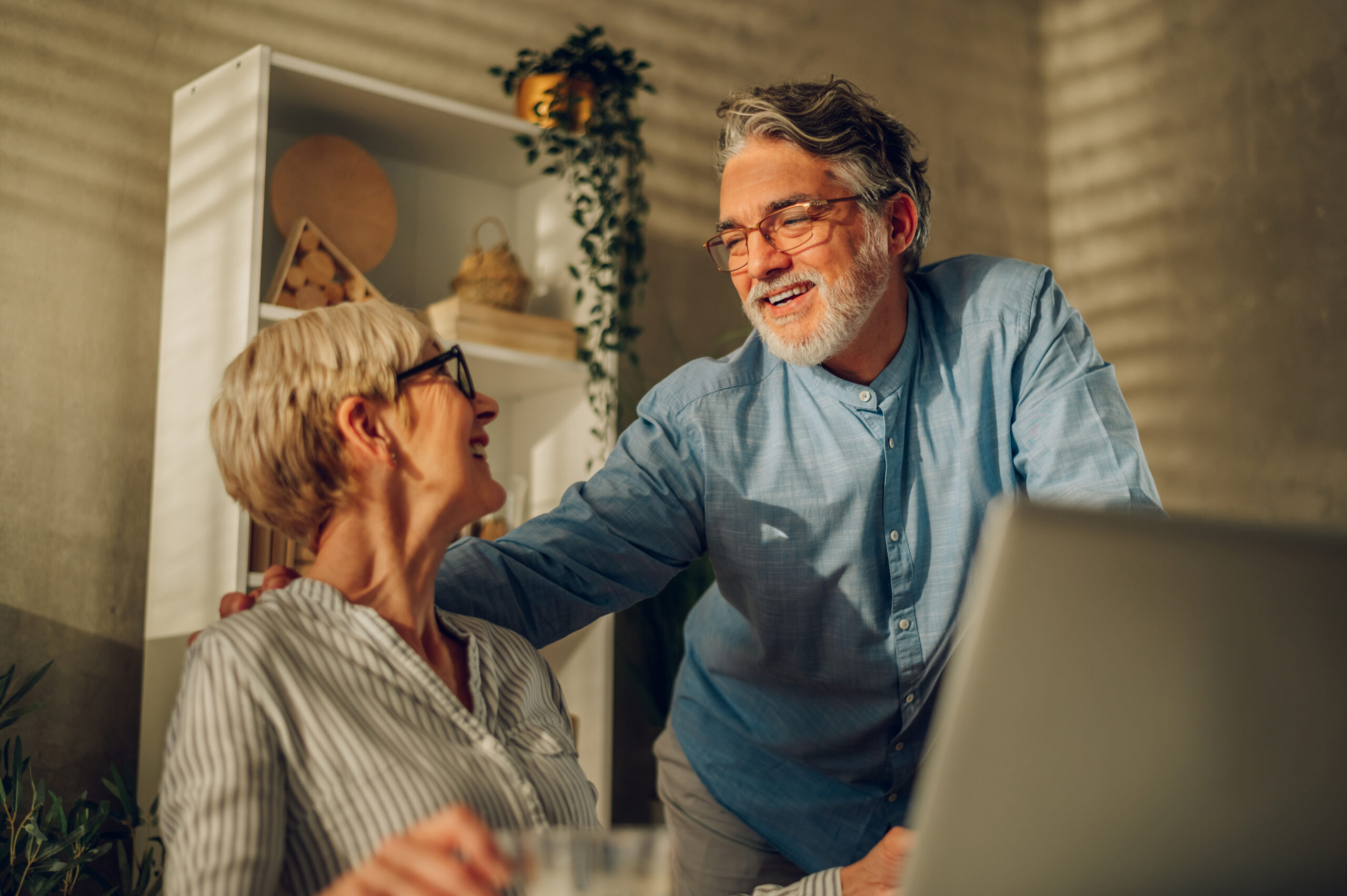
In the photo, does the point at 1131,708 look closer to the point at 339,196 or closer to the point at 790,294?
the point at 790,294

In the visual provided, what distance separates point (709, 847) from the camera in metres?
1.82

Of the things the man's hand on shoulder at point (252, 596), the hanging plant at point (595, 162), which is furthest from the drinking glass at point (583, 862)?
the hanging plant at point (595, 162)

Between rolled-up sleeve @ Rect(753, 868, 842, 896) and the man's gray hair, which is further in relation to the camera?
the man's gray hair

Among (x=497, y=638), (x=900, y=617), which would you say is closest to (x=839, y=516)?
(x=900, y=617)

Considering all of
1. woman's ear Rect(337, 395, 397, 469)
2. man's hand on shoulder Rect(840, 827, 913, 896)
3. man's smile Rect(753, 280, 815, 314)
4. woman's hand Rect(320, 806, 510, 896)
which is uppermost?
man's smile Rect(753, 280, 815, 314)

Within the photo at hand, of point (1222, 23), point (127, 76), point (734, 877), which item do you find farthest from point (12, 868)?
point (1222, 23)

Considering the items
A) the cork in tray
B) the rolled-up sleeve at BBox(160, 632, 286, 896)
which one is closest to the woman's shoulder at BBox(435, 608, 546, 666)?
the rolled-up sleeve at BBox(160, 632, 286, 896)

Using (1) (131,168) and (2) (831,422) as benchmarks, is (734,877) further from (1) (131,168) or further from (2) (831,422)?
(1) (131,168)

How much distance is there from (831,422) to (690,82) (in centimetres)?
222

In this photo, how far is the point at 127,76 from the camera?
8.26ft

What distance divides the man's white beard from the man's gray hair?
0.29ft

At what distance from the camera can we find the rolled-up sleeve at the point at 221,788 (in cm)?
80

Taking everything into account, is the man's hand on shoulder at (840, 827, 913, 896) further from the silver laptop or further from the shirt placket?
the shirt placket

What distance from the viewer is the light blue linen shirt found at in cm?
160
